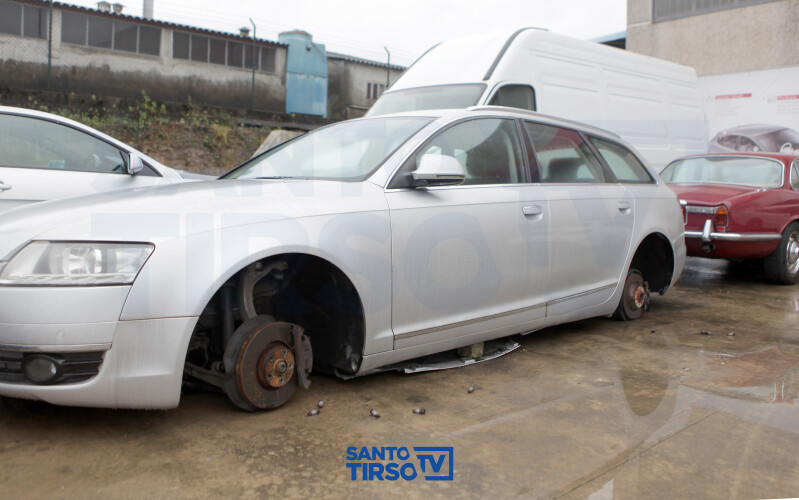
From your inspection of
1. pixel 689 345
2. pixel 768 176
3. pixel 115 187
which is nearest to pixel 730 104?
pixel 768 176

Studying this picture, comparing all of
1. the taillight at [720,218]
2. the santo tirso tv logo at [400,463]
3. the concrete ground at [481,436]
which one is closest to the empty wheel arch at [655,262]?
the concrete ground at [481,436]

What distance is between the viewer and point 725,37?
1600cm

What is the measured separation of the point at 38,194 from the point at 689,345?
4.36 metres

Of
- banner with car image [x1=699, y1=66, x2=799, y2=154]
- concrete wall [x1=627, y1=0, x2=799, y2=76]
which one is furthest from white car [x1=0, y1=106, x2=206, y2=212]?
concrete wall [x1=627, y1=0, x2=799, y2=76]

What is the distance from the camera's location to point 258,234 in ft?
8.82

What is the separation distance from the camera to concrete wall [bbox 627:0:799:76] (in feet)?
49.4

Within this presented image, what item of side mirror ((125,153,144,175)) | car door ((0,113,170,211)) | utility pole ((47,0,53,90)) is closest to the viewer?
car door ((0,113,170,211))

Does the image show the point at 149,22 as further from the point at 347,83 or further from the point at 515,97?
the point at 515,97

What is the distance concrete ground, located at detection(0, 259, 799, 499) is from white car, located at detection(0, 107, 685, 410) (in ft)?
0.62

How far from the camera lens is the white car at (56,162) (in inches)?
177

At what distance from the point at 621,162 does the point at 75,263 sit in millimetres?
3695

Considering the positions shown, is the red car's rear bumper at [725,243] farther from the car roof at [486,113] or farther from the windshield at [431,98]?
the windshield at [431,98]

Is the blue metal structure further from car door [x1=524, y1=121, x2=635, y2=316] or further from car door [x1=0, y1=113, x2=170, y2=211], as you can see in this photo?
car door [x1=524, y1=121, x2=635, y2=316]

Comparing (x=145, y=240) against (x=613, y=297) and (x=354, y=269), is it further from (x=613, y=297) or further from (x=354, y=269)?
(x=613, y=297)
